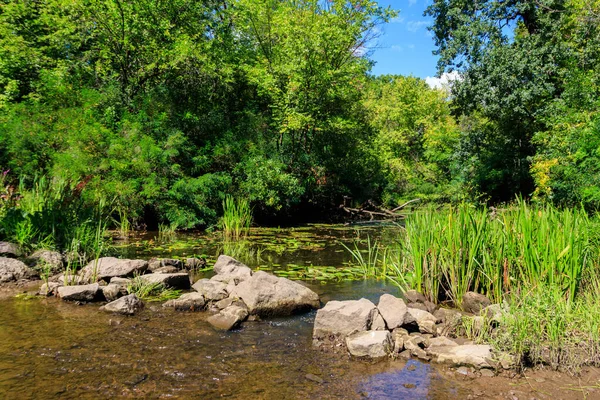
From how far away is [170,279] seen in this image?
20.9ft

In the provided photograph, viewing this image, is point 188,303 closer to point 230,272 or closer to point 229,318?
point 229,318

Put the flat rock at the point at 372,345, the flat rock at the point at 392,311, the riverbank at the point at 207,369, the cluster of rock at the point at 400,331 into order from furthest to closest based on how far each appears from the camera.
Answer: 1. the flat rock at the point at 392,311
2. the flat rock at the point at 372,345
3. the cluster of rock at the point at 400,331
4. the riverbank at the point at 207,369

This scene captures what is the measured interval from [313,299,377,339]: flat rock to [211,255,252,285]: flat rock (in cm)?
185

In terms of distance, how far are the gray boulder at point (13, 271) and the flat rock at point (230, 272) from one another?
117 inches

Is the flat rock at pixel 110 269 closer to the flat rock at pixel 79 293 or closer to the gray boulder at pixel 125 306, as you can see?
the flat rock at pixel 79 293

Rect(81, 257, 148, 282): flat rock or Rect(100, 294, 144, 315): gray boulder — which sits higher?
Rect(81, 257, 148, 282): flat rock

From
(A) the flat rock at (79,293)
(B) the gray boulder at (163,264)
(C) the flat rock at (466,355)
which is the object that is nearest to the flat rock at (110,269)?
(B) the gray boulder at (163,264)

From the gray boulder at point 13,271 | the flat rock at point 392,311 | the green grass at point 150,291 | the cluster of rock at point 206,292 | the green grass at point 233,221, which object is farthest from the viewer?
the green grass at point 233,221

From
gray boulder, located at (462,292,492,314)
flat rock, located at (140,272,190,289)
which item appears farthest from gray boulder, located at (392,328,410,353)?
flat rock, located at (140,272,190,289)

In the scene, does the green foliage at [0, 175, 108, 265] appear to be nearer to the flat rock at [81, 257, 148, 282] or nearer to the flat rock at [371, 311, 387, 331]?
the flat rock at [81, 257, 148, 282]

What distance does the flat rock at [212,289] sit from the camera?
5.76m

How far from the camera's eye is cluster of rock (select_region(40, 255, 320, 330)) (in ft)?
17.4

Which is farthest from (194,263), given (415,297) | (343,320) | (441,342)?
(441,342)

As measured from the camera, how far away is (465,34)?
14.5 m
